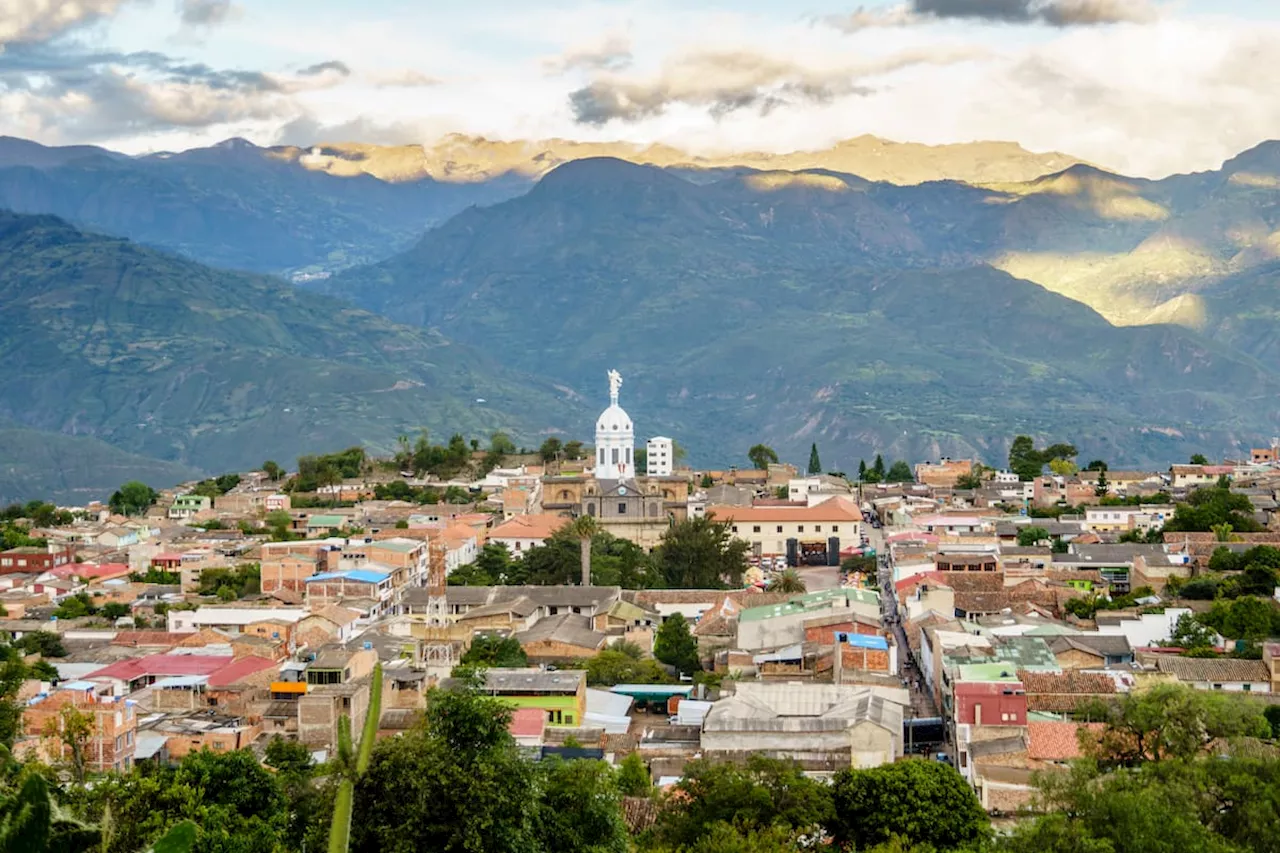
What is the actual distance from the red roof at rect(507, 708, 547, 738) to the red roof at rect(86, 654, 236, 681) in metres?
10.3

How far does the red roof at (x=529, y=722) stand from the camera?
38.1m

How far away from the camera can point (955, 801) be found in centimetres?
2858

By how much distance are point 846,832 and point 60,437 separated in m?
184

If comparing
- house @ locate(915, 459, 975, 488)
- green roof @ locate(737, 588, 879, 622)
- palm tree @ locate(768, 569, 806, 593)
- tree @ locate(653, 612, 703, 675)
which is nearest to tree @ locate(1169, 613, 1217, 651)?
green roof @ locate(737, 588, 879, 622)

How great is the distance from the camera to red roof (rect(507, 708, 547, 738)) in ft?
125

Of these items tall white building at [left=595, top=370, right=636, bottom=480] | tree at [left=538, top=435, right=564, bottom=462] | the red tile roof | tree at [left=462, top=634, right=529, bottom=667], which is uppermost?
tree at [left=538, top=435, right=564, bottom=462]

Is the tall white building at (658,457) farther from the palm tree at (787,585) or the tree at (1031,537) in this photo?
the palm tree at (787,585)

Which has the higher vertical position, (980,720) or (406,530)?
(406,530)

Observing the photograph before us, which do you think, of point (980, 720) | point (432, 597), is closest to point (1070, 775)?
point (980, 720)

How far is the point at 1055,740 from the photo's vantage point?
35.0 m

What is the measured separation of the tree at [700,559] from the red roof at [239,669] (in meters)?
22.5

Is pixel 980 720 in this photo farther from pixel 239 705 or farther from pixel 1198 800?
pixel 239 705

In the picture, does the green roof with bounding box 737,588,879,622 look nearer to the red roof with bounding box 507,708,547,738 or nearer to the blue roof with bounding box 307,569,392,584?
the blue roof with bounding box 307,569,392,584

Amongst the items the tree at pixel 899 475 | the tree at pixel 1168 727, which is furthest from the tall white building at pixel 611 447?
the tree at pixel 1168 727
